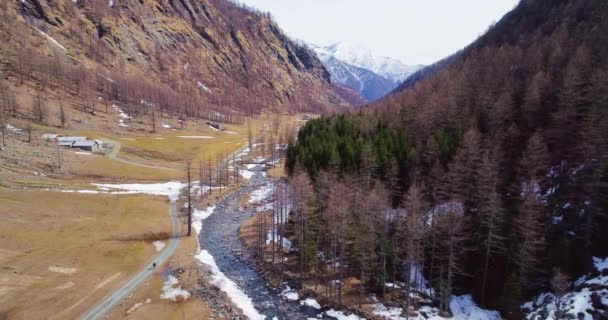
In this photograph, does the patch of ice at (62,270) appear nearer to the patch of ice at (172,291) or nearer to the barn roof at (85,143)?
the patch of ice at (172,291)

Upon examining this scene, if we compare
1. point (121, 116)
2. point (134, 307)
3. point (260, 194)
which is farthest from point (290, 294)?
point (121, 116)

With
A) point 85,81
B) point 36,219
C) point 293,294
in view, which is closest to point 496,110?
point 293,294

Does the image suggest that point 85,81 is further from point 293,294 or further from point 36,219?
point 293,294

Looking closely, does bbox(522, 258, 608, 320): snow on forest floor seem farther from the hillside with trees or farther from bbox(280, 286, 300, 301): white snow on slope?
bbox(280, 286, 300, 301): white snow on slope

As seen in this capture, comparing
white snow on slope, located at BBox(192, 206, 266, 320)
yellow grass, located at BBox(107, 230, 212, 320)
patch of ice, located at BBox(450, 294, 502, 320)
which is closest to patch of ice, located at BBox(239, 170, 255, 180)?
white snow on slope, located at BBox(192, 206, 266, 320)

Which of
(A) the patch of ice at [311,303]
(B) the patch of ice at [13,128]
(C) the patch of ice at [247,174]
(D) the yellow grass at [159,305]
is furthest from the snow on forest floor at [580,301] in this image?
(B) the patch of ice at [13,128]

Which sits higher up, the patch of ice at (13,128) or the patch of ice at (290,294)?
the patch of ice at (13,128)
